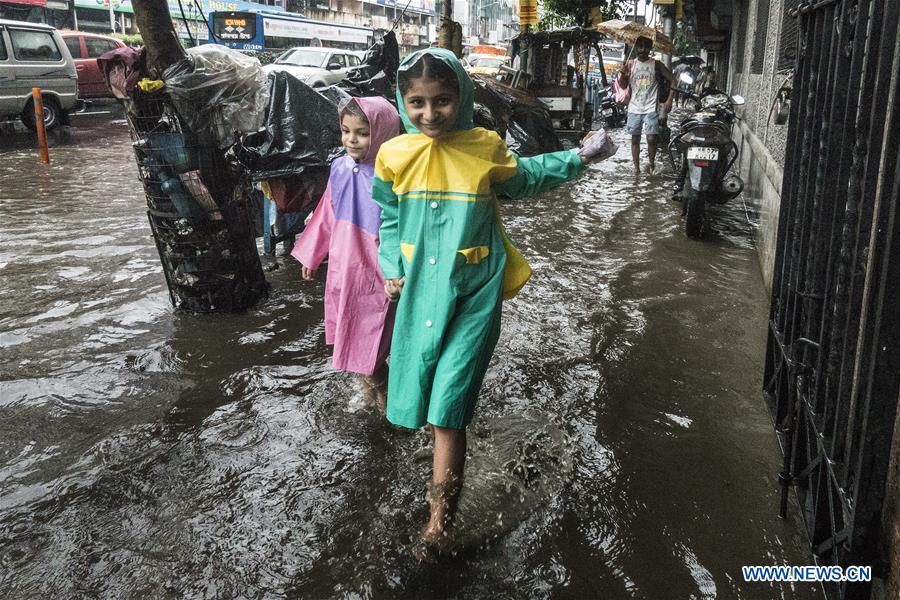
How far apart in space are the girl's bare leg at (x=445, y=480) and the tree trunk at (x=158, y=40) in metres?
3.01

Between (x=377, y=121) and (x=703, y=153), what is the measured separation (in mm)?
3933

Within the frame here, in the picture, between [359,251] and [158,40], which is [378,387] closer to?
[359,251]

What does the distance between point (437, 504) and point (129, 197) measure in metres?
7.07

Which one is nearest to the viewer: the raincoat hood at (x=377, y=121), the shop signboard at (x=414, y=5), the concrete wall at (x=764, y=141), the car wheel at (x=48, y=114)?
the raincoat hood at (x=377, y=121)

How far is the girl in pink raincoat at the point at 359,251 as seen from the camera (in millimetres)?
3059

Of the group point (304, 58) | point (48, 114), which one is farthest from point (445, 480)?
point (304, 58)

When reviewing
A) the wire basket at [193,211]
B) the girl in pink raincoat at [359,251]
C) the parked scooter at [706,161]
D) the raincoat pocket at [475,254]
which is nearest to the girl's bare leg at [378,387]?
the girl in pink raincoat at [359,251]

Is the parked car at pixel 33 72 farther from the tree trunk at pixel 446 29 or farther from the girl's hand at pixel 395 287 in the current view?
the girl's hand at pixel 395 287

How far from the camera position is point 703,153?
241 inches

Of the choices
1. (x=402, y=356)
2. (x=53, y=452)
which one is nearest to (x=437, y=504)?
(x=402, y=356)

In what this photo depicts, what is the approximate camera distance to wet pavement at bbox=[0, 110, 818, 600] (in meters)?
2.27

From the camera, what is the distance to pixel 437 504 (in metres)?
2.37

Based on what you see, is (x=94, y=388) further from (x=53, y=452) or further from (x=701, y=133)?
(x=701, y=133)

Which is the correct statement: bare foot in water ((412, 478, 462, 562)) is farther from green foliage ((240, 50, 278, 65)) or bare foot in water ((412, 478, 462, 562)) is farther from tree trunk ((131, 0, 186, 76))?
green foliage ((240, 50, 278, 65))
